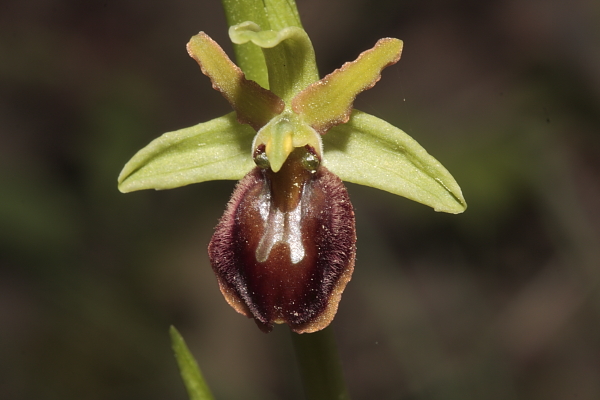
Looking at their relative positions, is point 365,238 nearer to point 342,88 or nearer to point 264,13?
point 342,88

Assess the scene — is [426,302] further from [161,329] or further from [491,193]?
[161,329]

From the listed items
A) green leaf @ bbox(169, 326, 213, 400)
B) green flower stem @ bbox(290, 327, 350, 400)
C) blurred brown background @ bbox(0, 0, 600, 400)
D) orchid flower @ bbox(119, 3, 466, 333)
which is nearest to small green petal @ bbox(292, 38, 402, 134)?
orchid flower @ bbox(119, 3, 466, 333)

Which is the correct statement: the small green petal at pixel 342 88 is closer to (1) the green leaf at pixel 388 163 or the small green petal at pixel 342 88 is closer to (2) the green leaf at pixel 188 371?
(1) the green leaf at pixel 388 163

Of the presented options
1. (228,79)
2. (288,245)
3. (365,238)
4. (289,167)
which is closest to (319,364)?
(288,245)

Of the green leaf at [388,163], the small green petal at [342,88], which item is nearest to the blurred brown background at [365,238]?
the green leaf at [388,163]

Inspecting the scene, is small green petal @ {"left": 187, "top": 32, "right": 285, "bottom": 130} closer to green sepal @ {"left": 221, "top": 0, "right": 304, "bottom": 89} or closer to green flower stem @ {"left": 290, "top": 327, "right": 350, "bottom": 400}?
green sepal @ {"left": 221, "top": 0, "right": 304, "bottom": 89}

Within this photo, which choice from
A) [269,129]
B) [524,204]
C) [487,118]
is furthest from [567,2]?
[269,129]
